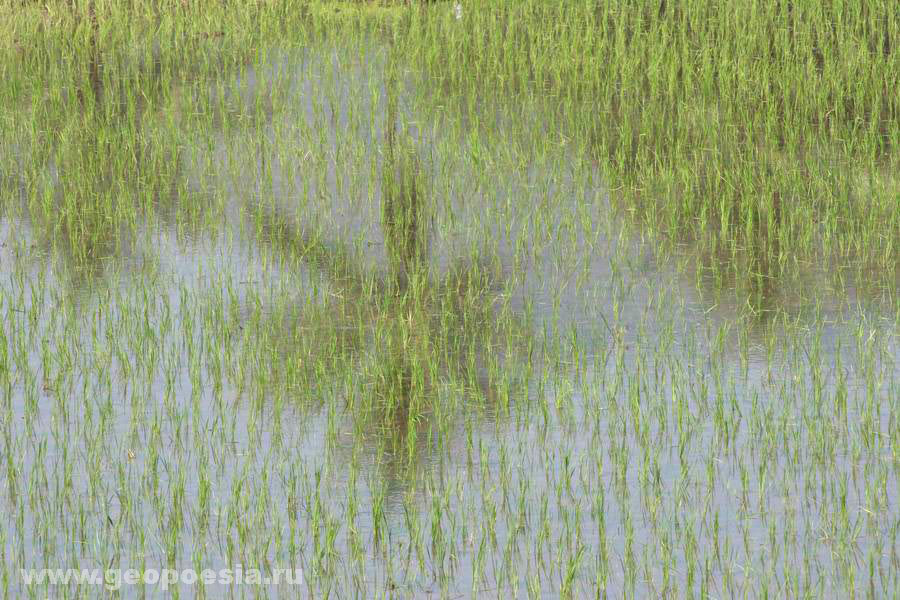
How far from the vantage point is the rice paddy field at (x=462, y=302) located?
431 cm

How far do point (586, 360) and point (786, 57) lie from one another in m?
4.68

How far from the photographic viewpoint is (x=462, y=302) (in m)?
6.41

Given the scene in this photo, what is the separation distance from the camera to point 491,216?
7.46m

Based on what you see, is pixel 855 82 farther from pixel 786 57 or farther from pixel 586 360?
pixel 586 360

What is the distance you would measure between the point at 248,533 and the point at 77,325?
A: 2.06 metres

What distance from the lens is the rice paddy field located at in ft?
14.1

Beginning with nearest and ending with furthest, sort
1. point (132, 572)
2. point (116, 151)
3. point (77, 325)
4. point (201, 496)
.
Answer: point (132, 572), point (201, 496), point (77, 325), point (116, 151)

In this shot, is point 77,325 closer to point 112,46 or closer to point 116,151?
point 116,151

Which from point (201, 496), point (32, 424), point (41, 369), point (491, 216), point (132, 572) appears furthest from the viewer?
point (491, 216)

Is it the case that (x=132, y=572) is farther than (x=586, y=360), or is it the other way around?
(x=586, y=360)

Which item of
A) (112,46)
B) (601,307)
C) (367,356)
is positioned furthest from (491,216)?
(112,46)

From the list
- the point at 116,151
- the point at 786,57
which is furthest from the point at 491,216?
the point at 786,57

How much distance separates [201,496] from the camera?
4.45m

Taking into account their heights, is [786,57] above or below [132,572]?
above
